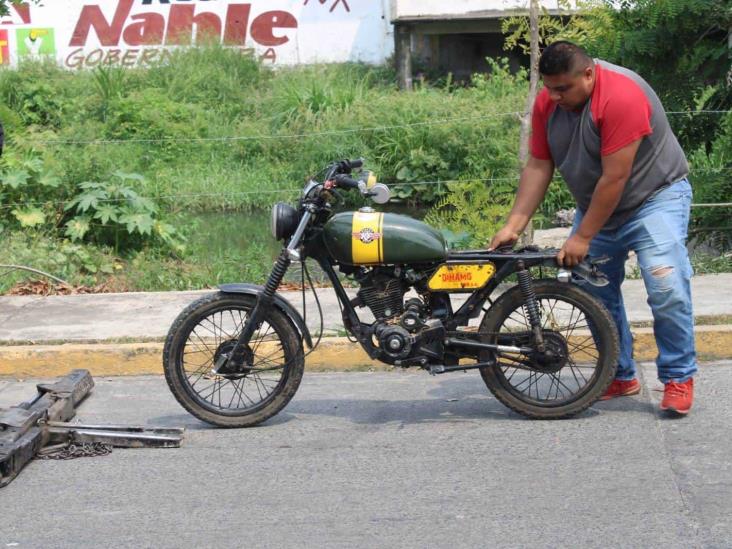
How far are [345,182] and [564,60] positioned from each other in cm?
114

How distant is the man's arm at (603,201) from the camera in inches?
210

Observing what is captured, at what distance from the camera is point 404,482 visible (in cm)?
501

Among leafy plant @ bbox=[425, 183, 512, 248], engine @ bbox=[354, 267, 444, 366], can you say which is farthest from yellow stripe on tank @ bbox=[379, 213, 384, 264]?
leafy plant @ bbox=[425, 183, 512, 248]

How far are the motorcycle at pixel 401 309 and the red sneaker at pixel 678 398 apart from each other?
0.30 m

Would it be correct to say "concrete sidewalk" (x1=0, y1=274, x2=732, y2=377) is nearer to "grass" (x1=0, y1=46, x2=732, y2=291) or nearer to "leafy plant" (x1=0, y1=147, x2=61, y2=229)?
"grass" (x1=0, y1=46, x2=732, y2=291)

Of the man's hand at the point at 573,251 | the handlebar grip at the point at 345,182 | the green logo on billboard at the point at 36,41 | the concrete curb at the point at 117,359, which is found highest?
the green logo on billboard at the point at 36,41

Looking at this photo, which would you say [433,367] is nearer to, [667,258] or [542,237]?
[667,258]

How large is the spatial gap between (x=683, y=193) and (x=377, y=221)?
1.45 m

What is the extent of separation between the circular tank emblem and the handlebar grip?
212mm

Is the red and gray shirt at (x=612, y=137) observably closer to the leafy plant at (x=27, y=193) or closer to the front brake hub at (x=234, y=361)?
the front brake hub at (x=234, y=361)

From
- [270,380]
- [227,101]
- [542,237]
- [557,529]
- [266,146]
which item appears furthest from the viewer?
[227,101]

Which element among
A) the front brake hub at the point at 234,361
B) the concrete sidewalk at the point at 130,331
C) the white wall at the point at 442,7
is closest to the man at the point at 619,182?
the concrete sidewalk at the point at 130,331

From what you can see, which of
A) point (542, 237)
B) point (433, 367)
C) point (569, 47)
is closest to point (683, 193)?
point (569, 47)

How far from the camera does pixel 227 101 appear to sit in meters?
18.3
